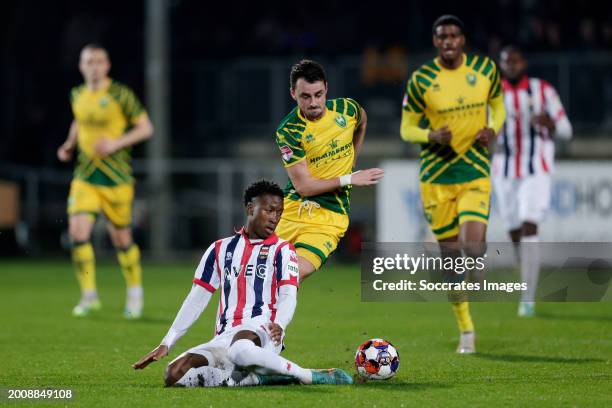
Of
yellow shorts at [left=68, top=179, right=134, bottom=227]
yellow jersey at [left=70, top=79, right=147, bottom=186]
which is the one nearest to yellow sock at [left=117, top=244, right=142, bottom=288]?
yellow shorts at [left=68, top=179, right=134, bottom=227]

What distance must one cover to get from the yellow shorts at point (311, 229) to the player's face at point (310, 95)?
2.11ft

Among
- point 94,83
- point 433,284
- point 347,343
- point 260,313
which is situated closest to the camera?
point 260,313

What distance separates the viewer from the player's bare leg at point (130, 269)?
42.2 ft

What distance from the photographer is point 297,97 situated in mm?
8500

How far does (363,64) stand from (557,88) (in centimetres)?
338

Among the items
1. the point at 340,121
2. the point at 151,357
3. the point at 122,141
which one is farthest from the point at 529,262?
the point at 151,357

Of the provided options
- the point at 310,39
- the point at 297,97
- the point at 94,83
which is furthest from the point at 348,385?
the point at 310,39

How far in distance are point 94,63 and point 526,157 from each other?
4.53 meters

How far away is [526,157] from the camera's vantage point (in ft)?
43.7

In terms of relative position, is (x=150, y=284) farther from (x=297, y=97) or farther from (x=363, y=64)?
(x=297, y=97)

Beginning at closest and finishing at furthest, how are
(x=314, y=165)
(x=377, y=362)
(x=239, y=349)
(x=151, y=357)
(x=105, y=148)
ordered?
(x=151, y=357) → (x=239, y=349) → (x=377, y=362) → (x=314, y=165) → (x=105, y=148)

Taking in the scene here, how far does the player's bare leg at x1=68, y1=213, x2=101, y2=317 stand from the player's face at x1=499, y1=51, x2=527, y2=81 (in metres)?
4.45

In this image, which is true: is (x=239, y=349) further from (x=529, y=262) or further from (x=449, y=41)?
(x=529, y=262)

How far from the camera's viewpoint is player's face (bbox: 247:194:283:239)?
304 inches
